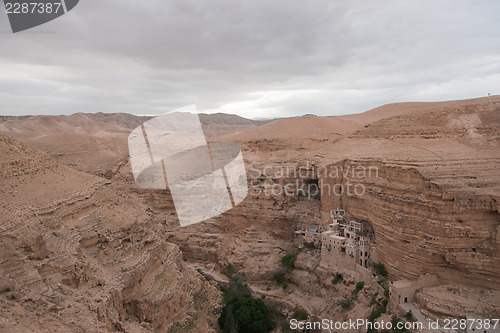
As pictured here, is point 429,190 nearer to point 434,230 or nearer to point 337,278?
point 434,230

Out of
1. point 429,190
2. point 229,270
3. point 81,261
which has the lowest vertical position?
point 229,270

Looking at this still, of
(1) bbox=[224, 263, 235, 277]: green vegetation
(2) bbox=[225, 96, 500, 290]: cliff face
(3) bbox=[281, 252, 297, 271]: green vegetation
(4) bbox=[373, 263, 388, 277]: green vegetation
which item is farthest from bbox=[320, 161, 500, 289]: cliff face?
(1) bbox=[224, 263, 235, 277]: green vegetation

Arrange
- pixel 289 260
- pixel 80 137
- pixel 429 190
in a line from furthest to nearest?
pixel 80 137 < pixel 289 260 < pixel 429 190

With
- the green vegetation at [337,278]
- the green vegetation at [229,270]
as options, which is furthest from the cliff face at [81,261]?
the green vegetation at [337,278]

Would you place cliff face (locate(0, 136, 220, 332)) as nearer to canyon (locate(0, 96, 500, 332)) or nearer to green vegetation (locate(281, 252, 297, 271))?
canyon (locate(0, 96, 500, 332))

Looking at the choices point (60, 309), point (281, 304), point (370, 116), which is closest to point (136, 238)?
point (60, 309)

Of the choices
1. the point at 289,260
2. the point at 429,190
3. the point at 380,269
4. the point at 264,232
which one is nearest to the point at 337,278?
the point at 380,269

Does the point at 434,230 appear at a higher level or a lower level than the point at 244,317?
higher
